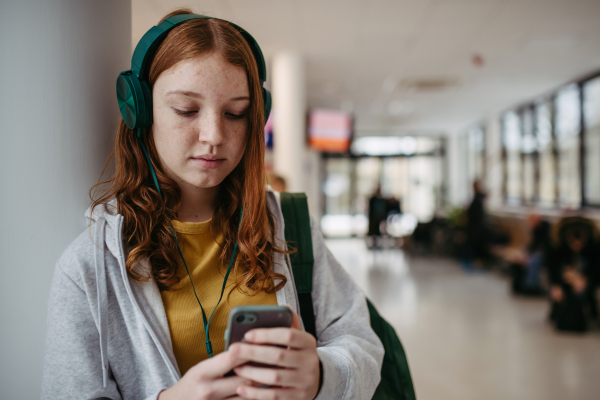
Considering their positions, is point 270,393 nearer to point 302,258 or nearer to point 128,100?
point 302,258

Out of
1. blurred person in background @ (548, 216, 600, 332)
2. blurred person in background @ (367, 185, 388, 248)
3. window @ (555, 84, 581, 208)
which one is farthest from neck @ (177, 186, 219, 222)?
blurred person in background @ (367, 185, 388, 248)

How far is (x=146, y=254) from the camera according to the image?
2.79ft

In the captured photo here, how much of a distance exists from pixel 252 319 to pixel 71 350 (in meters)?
0.40

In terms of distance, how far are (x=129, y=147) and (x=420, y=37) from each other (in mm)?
4846

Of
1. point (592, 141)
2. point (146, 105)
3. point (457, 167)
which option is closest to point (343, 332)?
point (146, 105)

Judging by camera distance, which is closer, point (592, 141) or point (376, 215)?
point (592, 141)

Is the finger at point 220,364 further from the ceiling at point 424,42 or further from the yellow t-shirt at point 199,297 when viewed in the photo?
the ceiling at point 424,42

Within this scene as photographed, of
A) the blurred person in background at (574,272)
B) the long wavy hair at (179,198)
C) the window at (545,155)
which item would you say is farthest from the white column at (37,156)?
the window at (545,155)

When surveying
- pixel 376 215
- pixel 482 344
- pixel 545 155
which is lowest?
pixel 482 344

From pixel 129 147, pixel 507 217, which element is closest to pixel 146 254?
pixel 129 147

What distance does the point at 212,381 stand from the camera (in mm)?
638

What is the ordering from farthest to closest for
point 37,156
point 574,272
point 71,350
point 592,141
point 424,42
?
point 592,141
point 424,42
point 574,272
point 37,156
point 71,350

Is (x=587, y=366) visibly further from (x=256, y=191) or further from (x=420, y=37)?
(x=420, y=37)

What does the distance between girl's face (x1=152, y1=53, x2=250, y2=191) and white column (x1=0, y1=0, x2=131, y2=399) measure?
1.02 ft
